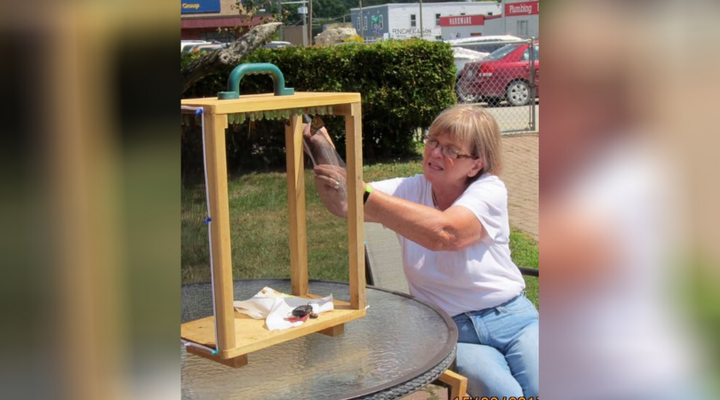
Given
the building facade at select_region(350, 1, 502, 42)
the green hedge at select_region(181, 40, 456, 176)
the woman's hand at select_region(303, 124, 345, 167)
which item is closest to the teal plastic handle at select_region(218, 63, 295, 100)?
the woman's hand at select_region(303, 124, 345, 167)

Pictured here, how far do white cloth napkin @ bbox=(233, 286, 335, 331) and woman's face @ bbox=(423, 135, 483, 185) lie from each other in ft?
2.58

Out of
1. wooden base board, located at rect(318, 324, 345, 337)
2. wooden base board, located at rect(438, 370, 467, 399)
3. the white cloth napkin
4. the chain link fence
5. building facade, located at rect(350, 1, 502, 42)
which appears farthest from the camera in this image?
building facade, located at rect(350, 1, 502, 42)

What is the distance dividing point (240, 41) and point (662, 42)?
5.39 metres

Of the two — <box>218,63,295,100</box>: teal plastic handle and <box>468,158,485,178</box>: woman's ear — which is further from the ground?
<box>218,63,295,100</box>: teal plastic handle

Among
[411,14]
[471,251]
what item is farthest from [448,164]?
[411,14]

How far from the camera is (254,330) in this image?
1715 millimetres

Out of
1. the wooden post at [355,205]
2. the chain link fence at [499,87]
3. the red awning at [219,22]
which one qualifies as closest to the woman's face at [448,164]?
the wooden post at [355,205]

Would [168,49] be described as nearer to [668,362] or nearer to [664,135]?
[664,135]

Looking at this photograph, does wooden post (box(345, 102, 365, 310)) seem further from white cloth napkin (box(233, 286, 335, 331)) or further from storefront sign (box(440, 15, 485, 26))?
storefront sign (box(440, 15, 485, 26))

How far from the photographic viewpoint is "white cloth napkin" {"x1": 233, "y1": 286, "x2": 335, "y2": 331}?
5.74 ft

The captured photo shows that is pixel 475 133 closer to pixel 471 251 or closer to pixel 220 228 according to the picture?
pixel 471 251

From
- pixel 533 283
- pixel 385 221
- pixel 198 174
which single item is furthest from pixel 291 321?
pixel 533 283

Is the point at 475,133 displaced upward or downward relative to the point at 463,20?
downward

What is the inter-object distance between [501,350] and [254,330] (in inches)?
38.5
